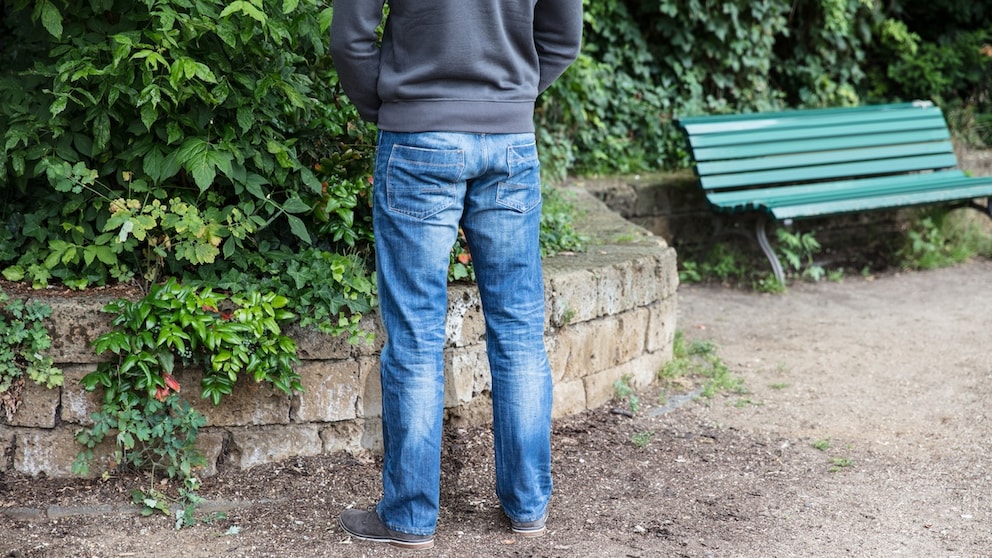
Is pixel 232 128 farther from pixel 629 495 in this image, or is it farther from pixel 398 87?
pixel 629 495

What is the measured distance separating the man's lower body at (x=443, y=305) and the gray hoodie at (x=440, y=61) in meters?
0.06

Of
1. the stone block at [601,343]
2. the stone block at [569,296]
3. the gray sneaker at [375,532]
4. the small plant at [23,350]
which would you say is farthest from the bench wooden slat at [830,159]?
the small plant at [23,350]

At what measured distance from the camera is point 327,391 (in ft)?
12.2

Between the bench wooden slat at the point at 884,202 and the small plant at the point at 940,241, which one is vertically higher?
the bench wooden slat at the point at 884,202

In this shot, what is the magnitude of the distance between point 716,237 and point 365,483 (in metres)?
3.60

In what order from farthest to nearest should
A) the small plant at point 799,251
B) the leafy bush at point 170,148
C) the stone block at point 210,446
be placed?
the small plant at point 799,251 → the stone block at point 210,446 → the leafy bush at point 170,148

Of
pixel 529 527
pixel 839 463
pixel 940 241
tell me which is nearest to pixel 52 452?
pixel 529 527

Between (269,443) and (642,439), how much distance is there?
1365 millimetres

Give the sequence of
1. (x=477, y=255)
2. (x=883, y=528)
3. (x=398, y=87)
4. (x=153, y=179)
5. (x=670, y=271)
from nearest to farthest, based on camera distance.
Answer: (x=398, y=87), (x=477, y=255), (x=883, y=528), (x=153, y=179), (x=670, y=271)

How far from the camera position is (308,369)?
12.1 feet

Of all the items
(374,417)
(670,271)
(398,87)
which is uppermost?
(398,87)

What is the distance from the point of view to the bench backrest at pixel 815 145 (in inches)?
254

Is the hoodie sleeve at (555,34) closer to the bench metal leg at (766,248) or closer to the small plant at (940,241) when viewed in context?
the bench metal leg at (766,248)

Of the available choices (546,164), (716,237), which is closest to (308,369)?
(546,164)
